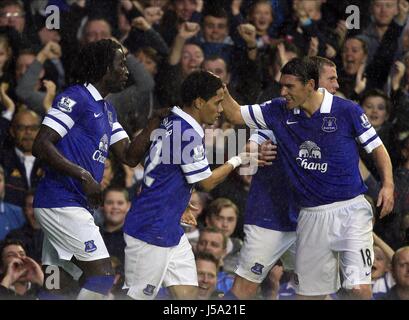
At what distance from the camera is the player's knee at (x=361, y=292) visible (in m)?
7.19

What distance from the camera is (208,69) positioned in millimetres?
9633

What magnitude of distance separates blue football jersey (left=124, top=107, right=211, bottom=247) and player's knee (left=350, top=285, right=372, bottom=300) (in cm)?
113

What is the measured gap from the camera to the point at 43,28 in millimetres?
10273

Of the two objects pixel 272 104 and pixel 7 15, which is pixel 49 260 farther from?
pixel 7 15

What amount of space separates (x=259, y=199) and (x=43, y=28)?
11.3 ft

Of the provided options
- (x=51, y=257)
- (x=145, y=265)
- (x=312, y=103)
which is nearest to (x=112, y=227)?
(x=51, y=257)

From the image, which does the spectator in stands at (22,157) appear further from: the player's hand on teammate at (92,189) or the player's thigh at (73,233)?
the player's hand on teammate at (92,189)

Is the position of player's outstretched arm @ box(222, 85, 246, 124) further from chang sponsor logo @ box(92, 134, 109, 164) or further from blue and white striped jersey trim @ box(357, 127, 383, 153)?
chang sponsor logo @ box(92, 134, 109, 164)

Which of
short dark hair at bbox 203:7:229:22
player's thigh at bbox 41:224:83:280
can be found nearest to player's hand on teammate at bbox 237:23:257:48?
short dark hair at bbox 203:7:229:22

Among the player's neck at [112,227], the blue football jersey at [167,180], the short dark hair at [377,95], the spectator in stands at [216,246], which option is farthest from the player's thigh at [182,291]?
the short dark hair at [377,95]

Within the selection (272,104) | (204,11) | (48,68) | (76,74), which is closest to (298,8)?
(204,11)

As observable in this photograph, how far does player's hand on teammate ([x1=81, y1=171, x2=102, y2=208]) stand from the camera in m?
6.66

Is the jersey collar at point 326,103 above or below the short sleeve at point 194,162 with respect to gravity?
above

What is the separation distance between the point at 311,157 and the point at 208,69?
2.50 m
